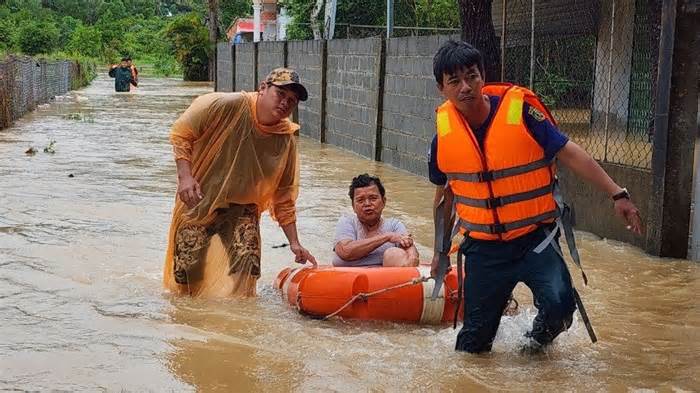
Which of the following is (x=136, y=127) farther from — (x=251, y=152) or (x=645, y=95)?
(x=251, y=152)

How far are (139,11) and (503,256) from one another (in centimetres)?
8778

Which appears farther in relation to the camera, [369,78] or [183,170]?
[369,78]

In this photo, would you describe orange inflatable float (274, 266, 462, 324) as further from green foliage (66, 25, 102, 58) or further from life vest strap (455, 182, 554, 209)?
green foliage (66, 25, 102, 58)

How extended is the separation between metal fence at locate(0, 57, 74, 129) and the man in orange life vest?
16572 mm

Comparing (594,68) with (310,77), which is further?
(310,77)

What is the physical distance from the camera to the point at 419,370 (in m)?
5.31

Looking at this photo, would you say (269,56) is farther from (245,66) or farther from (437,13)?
(437,13)

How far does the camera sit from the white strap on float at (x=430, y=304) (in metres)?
6.19

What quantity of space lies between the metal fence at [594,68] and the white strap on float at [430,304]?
384cm

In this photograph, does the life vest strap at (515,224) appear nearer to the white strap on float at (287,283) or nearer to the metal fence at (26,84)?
the white strap on float at (287,283)

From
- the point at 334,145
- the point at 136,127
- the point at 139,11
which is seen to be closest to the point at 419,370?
the point at 334,145

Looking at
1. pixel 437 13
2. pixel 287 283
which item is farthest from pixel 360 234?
pixel 437 13

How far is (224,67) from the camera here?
99.7 feet

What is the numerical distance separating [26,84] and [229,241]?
63.8 ft
